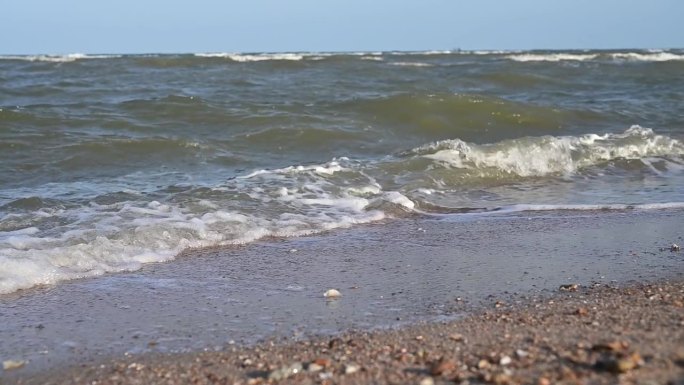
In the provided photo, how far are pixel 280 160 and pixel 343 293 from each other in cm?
417

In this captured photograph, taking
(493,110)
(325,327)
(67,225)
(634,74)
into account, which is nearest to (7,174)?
(67,225)

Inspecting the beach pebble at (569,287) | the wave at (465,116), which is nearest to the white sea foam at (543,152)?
the wave at (465,116)

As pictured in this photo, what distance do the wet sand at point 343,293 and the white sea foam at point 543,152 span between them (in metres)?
2.08

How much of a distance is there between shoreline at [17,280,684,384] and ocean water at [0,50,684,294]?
4.49 ft

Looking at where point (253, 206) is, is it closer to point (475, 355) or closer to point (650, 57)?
point (475, 355)

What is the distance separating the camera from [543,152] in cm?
723

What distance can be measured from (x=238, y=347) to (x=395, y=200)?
2861 mm

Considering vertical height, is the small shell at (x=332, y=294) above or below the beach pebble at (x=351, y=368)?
below

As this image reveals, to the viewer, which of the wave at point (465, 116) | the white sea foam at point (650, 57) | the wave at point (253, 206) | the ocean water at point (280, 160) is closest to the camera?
the wave at point (253, 206)

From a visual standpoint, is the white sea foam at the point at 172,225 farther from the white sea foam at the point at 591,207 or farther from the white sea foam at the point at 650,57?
the white sea foam at the point at 650,57

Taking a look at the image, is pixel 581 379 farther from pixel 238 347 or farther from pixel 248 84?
pixel 248 84

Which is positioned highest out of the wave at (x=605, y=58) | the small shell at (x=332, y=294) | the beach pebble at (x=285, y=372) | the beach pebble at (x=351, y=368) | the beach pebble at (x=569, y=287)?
the wave at (x=605, y=58)

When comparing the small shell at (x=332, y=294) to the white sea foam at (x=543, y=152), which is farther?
the white sea foam at (x=543, y=152)

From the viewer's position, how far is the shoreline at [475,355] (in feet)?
6.98
